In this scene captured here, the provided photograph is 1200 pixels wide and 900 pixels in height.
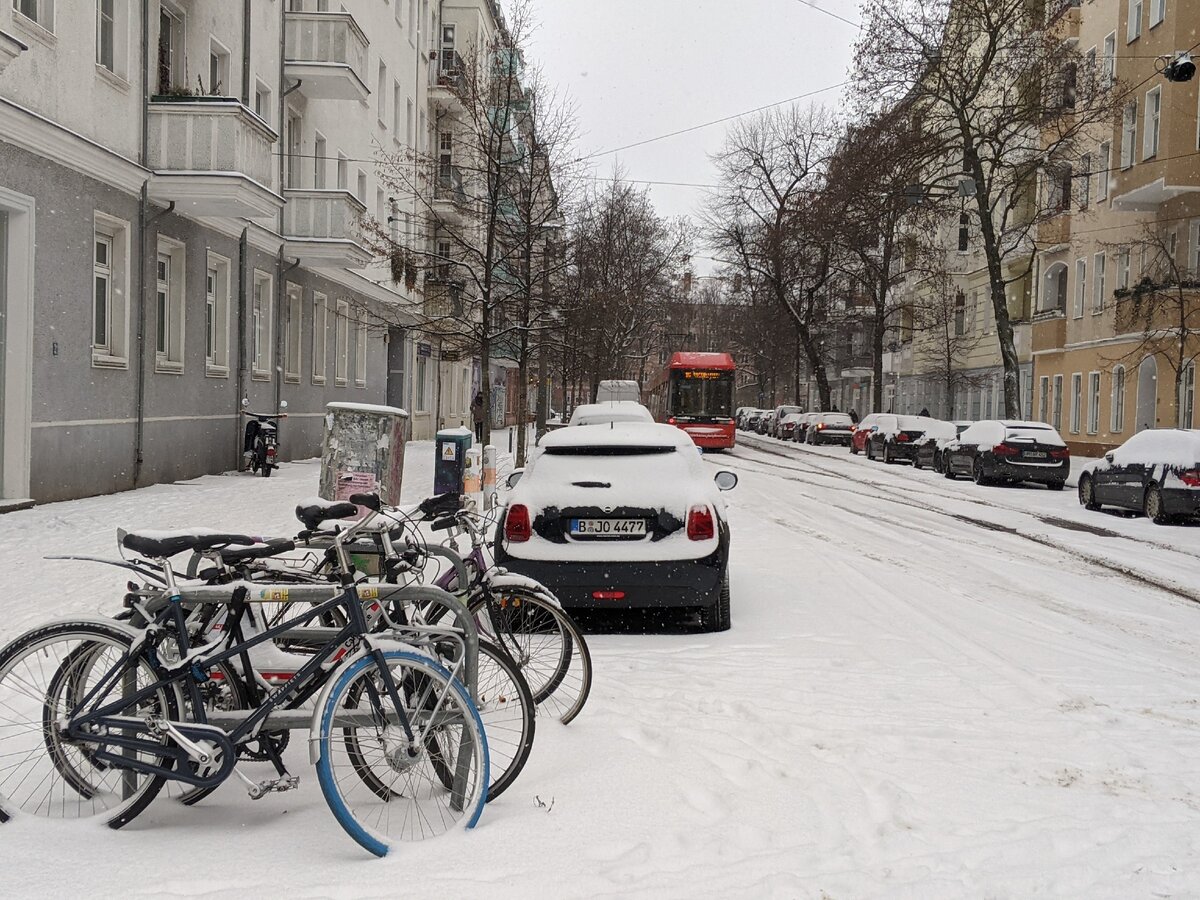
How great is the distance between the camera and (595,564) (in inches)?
318

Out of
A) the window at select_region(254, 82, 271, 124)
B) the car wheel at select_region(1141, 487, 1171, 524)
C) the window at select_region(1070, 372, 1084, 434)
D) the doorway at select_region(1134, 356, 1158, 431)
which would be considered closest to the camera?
the car wheel at select_region(1141, 487, 1171, 524)

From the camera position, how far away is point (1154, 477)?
18.1m

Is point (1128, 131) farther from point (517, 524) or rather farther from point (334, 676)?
point (334, 676)

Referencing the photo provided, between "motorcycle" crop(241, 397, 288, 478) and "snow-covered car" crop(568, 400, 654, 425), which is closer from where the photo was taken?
"snow-covered car" crop(568, 400, 654, 425)

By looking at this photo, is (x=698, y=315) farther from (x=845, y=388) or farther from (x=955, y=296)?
(x=955, y=296)

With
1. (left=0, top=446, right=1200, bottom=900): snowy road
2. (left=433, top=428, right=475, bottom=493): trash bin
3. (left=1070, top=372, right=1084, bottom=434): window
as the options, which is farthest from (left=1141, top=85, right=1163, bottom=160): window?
(left=0, top=446, right=1200, bottom=900): snowy road

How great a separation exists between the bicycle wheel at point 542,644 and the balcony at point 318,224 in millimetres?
20822

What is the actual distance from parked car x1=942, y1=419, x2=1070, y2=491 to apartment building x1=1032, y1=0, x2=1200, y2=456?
5.79m

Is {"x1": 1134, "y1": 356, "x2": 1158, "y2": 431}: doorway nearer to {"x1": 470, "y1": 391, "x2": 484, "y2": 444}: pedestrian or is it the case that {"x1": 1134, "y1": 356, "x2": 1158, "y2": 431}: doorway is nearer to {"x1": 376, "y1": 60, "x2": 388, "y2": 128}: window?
{"x1": 470, "y1": 391, "x2": 484, "y2": 444}: pedestrian

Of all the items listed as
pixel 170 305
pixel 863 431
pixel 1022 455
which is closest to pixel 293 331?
pixel 170 305

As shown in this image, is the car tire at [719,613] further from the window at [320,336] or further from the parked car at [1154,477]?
the window at [320,336]

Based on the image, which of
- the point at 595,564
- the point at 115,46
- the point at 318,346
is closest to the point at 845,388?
the point at 318,346

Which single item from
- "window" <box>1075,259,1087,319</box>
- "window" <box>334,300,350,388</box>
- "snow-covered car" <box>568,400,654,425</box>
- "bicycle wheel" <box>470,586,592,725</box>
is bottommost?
"bicycle wheel" <box>470,586,592,725</box>

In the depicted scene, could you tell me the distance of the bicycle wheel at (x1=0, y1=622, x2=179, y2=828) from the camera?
4195 millimetres
